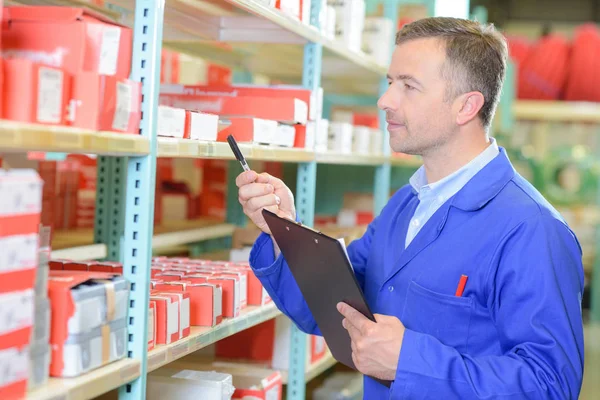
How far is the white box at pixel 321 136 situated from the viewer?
2998 mm

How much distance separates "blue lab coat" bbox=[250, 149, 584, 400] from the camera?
184 cm

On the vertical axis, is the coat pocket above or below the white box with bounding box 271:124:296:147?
below

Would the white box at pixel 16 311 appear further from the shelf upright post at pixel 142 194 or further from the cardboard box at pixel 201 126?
the cardboard box at pixel 201 126

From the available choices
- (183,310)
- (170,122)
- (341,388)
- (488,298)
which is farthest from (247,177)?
(341,388)

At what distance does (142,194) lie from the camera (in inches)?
70.7

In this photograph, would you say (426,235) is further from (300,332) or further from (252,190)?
(300,332)

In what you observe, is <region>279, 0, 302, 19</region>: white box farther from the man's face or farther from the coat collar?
the coat collar

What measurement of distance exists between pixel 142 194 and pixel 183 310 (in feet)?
1.38

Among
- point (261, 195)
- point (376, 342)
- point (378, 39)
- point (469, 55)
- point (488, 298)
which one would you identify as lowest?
point (376, 342)

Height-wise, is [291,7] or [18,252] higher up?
[291,7]

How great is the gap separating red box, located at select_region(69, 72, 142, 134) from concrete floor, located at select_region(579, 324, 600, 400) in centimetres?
560

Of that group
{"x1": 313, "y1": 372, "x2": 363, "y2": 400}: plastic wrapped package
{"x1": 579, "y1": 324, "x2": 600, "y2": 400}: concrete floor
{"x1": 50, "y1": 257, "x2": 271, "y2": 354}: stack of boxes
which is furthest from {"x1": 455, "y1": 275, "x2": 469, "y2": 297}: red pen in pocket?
{"x1": 579, "y1": 324, "x2": 600, "y2": 400}: concrete floor

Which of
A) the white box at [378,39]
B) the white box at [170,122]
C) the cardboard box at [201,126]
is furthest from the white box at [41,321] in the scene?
the white box at [378,39]

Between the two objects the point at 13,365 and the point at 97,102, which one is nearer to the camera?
the point at 13,365
